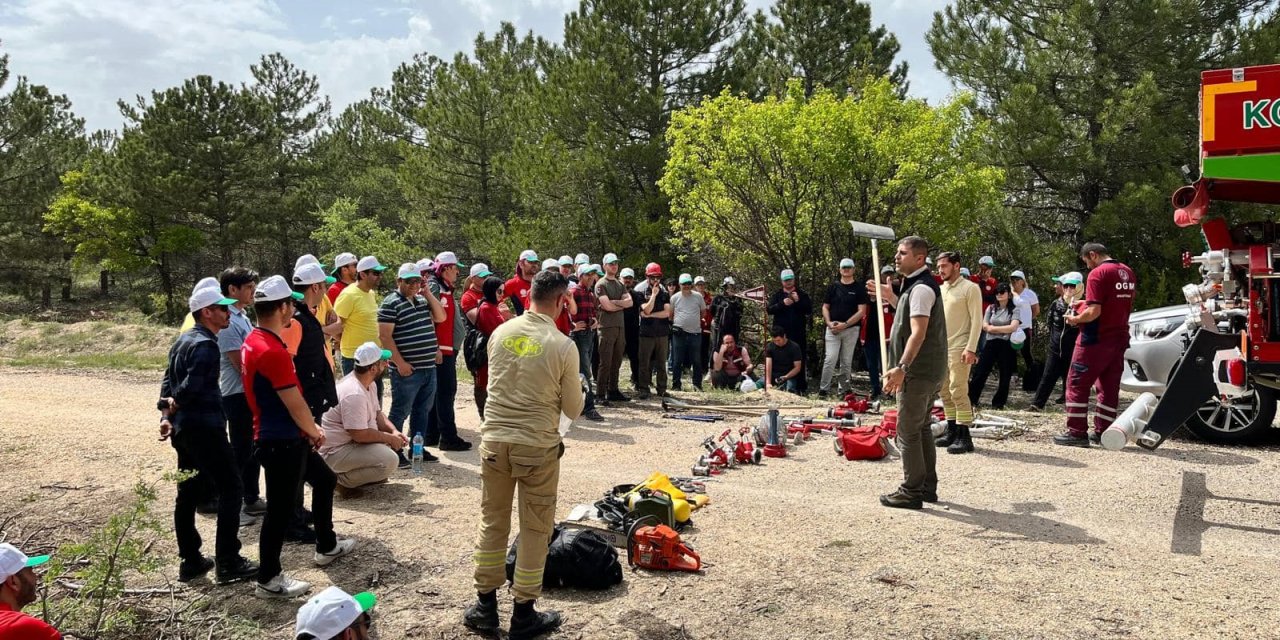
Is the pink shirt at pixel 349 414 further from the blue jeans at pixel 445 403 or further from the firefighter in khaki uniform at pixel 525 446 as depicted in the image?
the firefighter in khaki uniform at pixel 525 446

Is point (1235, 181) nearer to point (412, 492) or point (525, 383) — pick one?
point (525, 383)

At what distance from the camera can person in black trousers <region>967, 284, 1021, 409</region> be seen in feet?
38.2

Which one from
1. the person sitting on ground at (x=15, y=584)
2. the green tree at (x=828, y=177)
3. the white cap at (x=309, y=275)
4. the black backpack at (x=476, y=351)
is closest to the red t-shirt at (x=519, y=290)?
the black backpack at (x=476, y=351)

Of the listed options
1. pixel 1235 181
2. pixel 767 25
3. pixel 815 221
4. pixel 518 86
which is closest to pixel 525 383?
pixel 1235 181

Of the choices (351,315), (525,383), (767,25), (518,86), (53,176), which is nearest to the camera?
(525,383)

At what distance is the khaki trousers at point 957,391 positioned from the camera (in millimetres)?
8422

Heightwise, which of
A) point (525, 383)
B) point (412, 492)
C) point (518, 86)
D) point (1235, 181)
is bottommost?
point (412, 492)

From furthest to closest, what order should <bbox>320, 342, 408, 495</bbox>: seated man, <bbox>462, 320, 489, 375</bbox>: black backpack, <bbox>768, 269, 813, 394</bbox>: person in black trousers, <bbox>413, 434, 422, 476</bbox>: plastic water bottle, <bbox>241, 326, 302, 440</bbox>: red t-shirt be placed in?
<bbox>768, 269, 813, 394</bbox>: person in black trousers, <bbox>462, 320, 489, 375</bbox>: black backpack, <bbox>413, 434, 422, 476</bbox>: plastic water bottle, <bbox>320, 342, 408, 495</bbox>: seated man, <bbox>241, 326, 302, 440</bbox>: red t-shirt

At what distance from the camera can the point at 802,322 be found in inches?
540

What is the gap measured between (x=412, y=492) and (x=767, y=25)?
2204cm

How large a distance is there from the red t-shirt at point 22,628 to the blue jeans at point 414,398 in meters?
4.96

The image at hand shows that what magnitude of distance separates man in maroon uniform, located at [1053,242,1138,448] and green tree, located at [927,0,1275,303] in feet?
29.7

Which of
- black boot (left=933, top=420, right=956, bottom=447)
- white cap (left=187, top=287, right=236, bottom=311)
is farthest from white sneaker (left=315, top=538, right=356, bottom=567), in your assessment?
black boot (left=933, top=420, right=956, bottom=447)

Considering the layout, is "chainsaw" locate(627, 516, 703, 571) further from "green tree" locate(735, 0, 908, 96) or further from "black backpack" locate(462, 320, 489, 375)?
"green tree" locate(735, 0, 908, 96)
